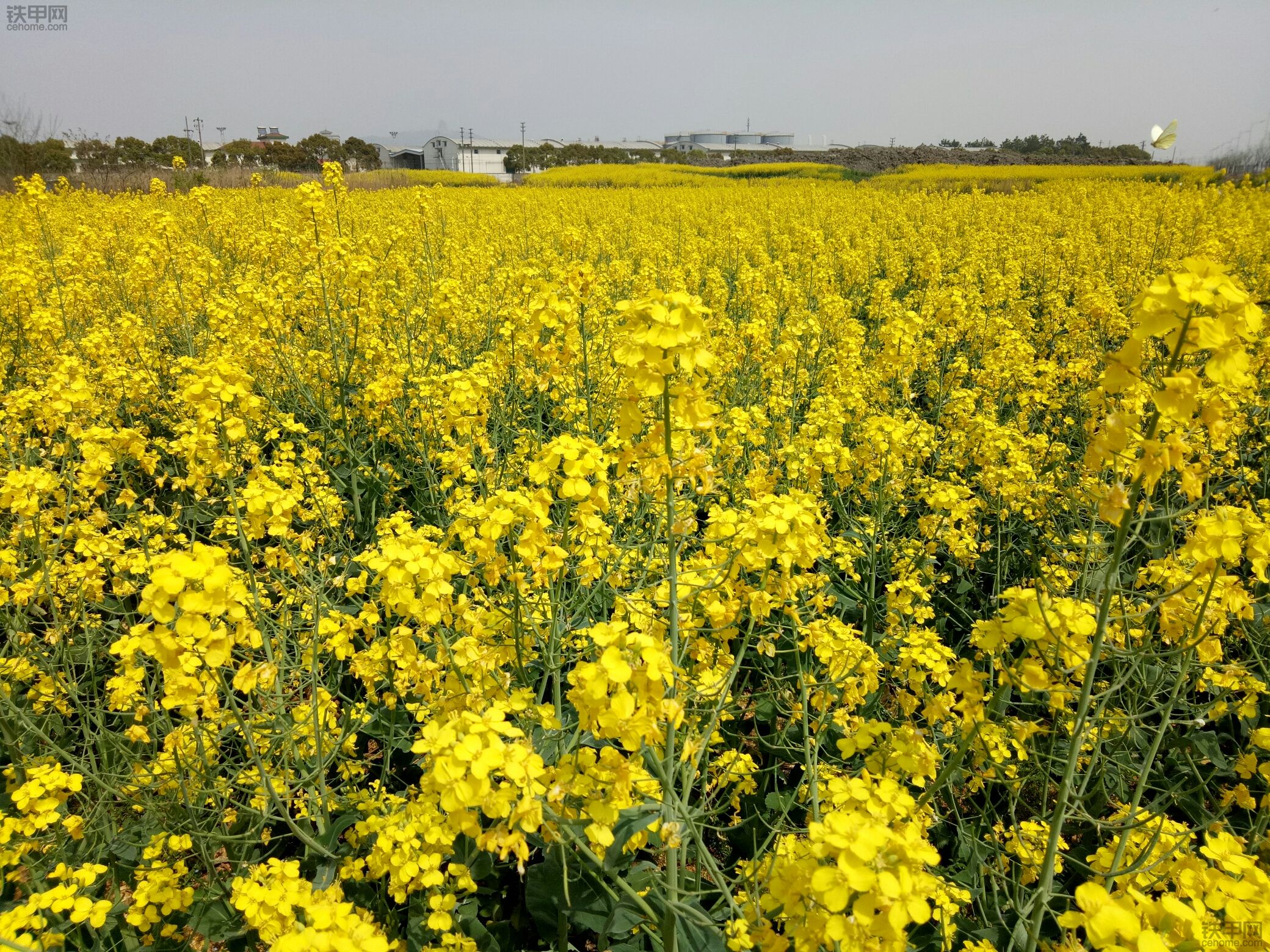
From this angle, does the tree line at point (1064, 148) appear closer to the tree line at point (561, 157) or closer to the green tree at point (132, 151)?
the tree line at point (561, 157)

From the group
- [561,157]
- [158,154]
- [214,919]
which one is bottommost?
[214,919]

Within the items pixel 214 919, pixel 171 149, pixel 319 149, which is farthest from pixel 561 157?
pixel 214 919

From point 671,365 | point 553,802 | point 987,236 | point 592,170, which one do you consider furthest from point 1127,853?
point 592,170

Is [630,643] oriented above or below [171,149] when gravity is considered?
below

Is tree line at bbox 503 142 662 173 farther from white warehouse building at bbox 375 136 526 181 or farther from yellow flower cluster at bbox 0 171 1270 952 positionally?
yellow flower cluster at bbox 0 171 1270 952

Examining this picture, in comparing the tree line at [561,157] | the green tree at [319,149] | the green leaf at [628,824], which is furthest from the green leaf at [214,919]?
the tree line at [561,157]

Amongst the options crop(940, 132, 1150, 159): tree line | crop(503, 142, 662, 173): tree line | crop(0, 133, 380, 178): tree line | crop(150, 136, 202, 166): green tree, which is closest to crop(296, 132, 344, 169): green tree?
crop(0, 133, 380, 178): tree line

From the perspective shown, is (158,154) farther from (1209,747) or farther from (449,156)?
(1209,747)

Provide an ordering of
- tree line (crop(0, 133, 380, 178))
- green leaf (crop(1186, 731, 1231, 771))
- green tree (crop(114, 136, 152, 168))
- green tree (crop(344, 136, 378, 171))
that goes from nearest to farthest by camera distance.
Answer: green leaf (crop(1186, 731, 1231, 771))
tree line (crop(0, 133, 380, 178))
green tree (crop(114, 136, 152, 168))
green tree (crop(344, 136, 378, 171))

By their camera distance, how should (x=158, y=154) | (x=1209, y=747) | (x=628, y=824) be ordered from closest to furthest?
(x=628, y=824)
(x=1209, y=747)
(x=158, y=154)

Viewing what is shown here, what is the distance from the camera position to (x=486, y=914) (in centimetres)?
224

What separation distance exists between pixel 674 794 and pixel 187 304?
659 cm

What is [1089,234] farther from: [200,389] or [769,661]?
[200,389]

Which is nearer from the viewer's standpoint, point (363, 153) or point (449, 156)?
point (363, 153)
